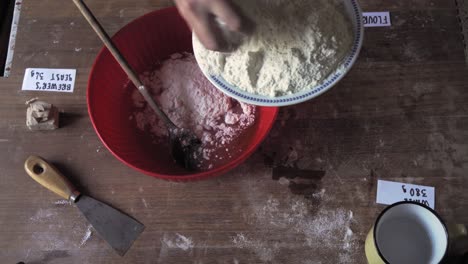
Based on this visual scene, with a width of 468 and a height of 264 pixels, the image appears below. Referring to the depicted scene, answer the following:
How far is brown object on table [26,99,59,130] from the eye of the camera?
→ 2.77 ft

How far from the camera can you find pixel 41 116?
844mm

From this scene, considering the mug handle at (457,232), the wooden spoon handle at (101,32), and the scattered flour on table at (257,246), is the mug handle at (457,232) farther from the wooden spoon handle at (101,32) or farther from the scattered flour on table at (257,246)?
the wooden spoon handle at (101,32)

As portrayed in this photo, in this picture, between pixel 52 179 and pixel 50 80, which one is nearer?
pixel 52 179

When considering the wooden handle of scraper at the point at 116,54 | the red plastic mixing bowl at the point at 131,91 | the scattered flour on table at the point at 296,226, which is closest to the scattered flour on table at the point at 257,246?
the scattered flour on table at the point at 296,226

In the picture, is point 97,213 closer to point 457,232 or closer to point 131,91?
point 131,91

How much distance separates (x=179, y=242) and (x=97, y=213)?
0.58 feet

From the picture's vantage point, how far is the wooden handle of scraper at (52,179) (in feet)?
2.64

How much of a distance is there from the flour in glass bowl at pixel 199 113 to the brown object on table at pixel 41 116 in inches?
6.4

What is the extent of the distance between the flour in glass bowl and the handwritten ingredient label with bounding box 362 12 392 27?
326 mm

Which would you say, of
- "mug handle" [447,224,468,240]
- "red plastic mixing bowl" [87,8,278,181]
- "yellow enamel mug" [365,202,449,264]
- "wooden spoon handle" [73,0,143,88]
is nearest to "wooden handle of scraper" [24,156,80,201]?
"red plastic mixing bowl" [87,8,278,181]

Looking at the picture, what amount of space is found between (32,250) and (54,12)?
56 centimetres

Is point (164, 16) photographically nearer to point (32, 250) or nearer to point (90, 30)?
point (90, 30)

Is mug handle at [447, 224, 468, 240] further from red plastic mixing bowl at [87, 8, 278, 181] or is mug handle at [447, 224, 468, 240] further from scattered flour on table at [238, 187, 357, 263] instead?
red plastic mixing bowl at [87, 8, 278, 181]

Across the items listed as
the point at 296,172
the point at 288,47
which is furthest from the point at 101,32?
the point at 296,172
